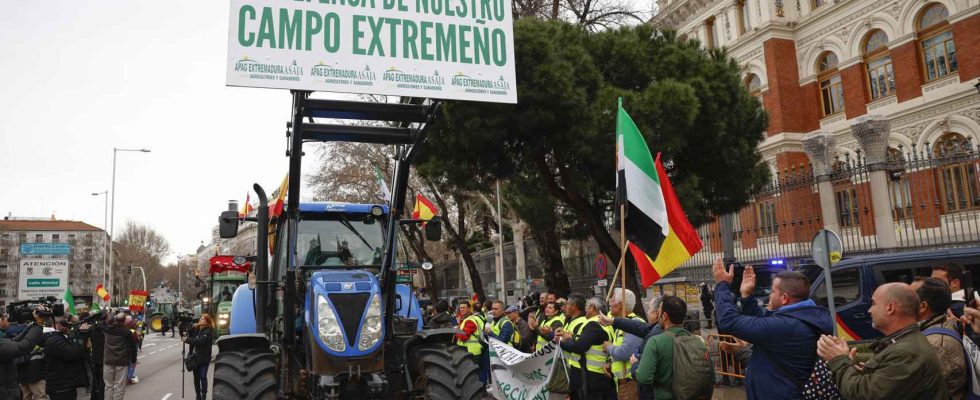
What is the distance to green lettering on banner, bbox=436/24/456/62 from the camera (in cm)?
691

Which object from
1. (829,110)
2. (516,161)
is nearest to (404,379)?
(516,161)

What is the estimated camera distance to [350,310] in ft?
20.5

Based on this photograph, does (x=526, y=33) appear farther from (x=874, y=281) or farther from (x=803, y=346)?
(x=803, y=346)

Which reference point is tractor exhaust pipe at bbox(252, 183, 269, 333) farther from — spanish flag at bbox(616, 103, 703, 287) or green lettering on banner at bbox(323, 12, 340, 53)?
spanish flag at bbox(616, 103, 703, 287)

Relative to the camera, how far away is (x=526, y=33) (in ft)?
40.1

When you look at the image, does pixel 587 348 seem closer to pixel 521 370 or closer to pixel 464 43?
pixel 521 370

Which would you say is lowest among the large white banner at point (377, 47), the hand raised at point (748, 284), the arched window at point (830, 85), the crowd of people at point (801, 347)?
the crowd of people at point (801, 347)

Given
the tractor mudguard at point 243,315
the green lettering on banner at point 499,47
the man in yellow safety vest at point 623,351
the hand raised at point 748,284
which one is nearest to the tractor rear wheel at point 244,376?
the tractor mudguard at point 243,315

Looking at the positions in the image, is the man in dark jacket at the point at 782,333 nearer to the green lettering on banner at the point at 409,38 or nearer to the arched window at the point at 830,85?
the green lettering on banner at the point at 409,38

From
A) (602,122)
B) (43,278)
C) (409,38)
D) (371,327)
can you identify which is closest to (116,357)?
(371,327)

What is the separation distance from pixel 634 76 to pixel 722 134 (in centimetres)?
214

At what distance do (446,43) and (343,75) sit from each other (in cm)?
116

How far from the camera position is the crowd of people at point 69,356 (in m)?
7.64

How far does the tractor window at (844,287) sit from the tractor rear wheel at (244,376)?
7.67 m
